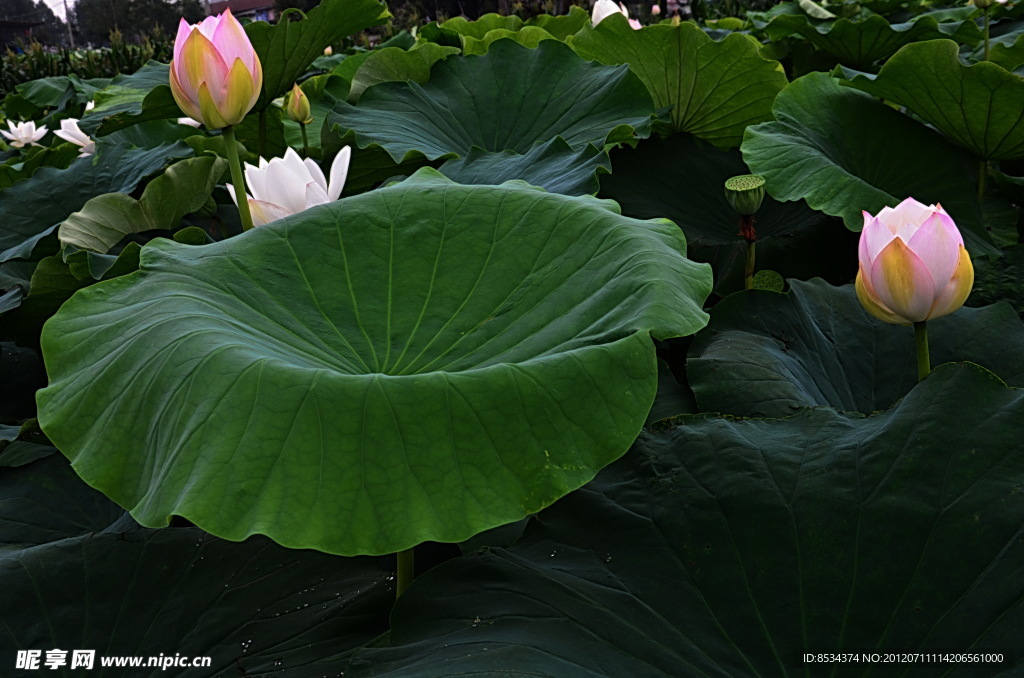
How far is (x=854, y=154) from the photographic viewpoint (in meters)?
Result: 1.68

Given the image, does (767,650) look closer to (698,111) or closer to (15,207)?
(698,111)

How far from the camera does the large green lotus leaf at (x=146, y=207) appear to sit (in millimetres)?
1529

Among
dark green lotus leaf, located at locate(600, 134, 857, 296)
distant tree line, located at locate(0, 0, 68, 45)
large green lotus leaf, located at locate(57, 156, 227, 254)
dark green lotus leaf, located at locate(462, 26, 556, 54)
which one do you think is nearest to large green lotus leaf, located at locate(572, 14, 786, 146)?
dark green lotus leaf, located at locate(600, 134, 857, 296)

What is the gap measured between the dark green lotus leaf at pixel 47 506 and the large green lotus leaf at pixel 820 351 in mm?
929

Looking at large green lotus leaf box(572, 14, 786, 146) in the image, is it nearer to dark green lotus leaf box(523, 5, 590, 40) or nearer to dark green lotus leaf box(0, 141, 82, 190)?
dark green lotus leaf box(523, 5, 590, 40)

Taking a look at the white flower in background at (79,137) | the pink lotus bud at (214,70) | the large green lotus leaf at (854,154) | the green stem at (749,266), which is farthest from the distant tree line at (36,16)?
the green stem at (749,266)

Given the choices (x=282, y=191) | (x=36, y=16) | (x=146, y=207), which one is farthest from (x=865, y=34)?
(x=36, y=16)

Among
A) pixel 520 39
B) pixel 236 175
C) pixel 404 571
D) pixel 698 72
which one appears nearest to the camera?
pixel 404 571

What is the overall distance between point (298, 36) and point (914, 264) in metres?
1.33

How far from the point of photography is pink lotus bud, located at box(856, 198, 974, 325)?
102 centimetres

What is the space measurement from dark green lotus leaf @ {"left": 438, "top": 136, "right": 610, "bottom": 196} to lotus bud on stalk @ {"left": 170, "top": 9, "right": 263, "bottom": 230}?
43cm

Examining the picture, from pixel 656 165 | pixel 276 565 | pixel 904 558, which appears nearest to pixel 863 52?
pixel 656 165

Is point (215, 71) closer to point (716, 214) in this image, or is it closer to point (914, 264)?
point (914, 264)

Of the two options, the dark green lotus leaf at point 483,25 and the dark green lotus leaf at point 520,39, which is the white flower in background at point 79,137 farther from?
the dark green lotus leaf at point 483,25
